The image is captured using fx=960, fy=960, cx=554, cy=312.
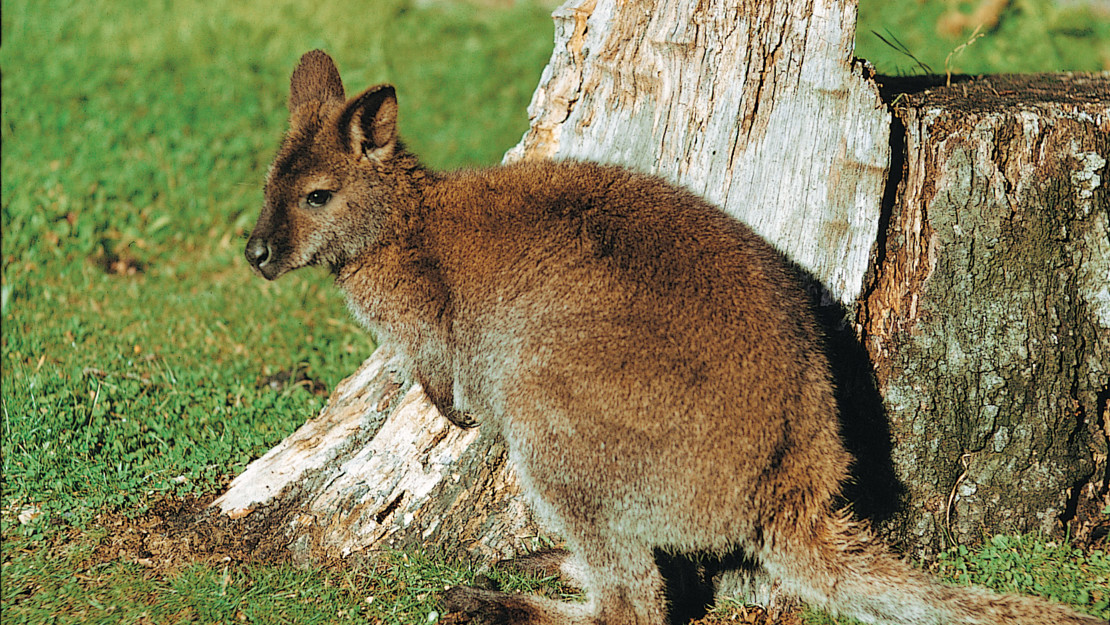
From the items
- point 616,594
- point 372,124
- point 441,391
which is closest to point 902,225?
point 616,594

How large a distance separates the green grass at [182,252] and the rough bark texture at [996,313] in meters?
0.40

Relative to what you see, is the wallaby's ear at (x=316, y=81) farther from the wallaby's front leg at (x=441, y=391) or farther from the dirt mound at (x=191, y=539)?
the dirt mound at (x=191, y=539)

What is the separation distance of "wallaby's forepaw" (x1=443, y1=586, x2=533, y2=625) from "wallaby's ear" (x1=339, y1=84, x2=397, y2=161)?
189 centimetres

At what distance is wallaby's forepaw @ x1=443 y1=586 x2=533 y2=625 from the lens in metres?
3.94

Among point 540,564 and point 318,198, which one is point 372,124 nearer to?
point 318,198

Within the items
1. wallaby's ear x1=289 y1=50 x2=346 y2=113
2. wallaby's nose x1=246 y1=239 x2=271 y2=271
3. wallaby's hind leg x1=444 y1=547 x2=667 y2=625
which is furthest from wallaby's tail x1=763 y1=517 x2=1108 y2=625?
wallaby's ear x1=289 y1=50 x2=346 y2=113

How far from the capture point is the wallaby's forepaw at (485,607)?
394cm

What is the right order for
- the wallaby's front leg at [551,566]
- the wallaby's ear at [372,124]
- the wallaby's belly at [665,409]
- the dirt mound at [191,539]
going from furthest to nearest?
the dirt mound at [191,539], the wallaby's front leg at [551,566], the wallaby's ear at [372,124], the wallaby's belly at [665,409]

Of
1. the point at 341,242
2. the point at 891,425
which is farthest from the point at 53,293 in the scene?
the point at 891,425

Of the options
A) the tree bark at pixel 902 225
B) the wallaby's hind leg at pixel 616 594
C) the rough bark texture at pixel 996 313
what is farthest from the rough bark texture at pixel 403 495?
the rough bark texture at pixel 996 313

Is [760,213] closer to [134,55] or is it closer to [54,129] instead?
[54,129]

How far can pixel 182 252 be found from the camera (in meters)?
7.11

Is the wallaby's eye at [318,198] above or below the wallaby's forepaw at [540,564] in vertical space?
above

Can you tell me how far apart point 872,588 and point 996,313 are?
125 cm
